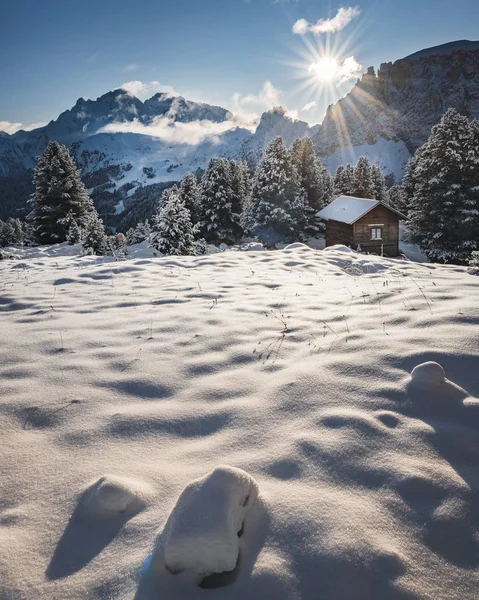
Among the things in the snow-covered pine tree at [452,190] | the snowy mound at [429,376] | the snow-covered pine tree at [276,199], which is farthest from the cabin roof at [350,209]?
the snowy mound at [429,376]

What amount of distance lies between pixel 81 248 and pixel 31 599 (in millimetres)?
22860

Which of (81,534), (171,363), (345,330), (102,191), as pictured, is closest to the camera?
(81,534)

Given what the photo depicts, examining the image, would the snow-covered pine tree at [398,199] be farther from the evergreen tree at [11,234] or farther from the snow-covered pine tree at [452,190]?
the evergreen tree at [11,234]

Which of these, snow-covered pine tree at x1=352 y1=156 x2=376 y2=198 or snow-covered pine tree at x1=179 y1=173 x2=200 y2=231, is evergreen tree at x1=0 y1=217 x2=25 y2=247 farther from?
snow-covered pine tree at x1=352 y1=156 x2=376 y2=198

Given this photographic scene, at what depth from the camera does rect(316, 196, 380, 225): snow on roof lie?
28422 mm

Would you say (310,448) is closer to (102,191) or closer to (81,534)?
(81,534)

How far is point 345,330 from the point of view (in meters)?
4.07

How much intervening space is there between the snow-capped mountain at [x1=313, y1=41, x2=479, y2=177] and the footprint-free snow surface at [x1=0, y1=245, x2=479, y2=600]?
16043cm

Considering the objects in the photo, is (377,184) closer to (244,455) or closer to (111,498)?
(244,455)

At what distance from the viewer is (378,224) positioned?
29688mm

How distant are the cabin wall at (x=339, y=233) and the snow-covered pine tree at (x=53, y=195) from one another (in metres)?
21.8

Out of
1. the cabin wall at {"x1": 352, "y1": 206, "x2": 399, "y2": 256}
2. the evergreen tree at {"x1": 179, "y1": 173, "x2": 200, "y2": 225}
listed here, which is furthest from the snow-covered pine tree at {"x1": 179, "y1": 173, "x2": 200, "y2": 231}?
the cabin wall at {"x1": 352, "y1": 206, "x2": 399, "y2": 256}

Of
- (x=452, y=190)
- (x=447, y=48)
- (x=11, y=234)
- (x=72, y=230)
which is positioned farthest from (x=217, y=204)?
(x=447, y=48)

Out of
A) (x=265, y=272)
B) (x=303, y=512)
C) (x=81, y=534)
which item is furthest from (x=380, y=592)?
→ (x=265, y=272)
